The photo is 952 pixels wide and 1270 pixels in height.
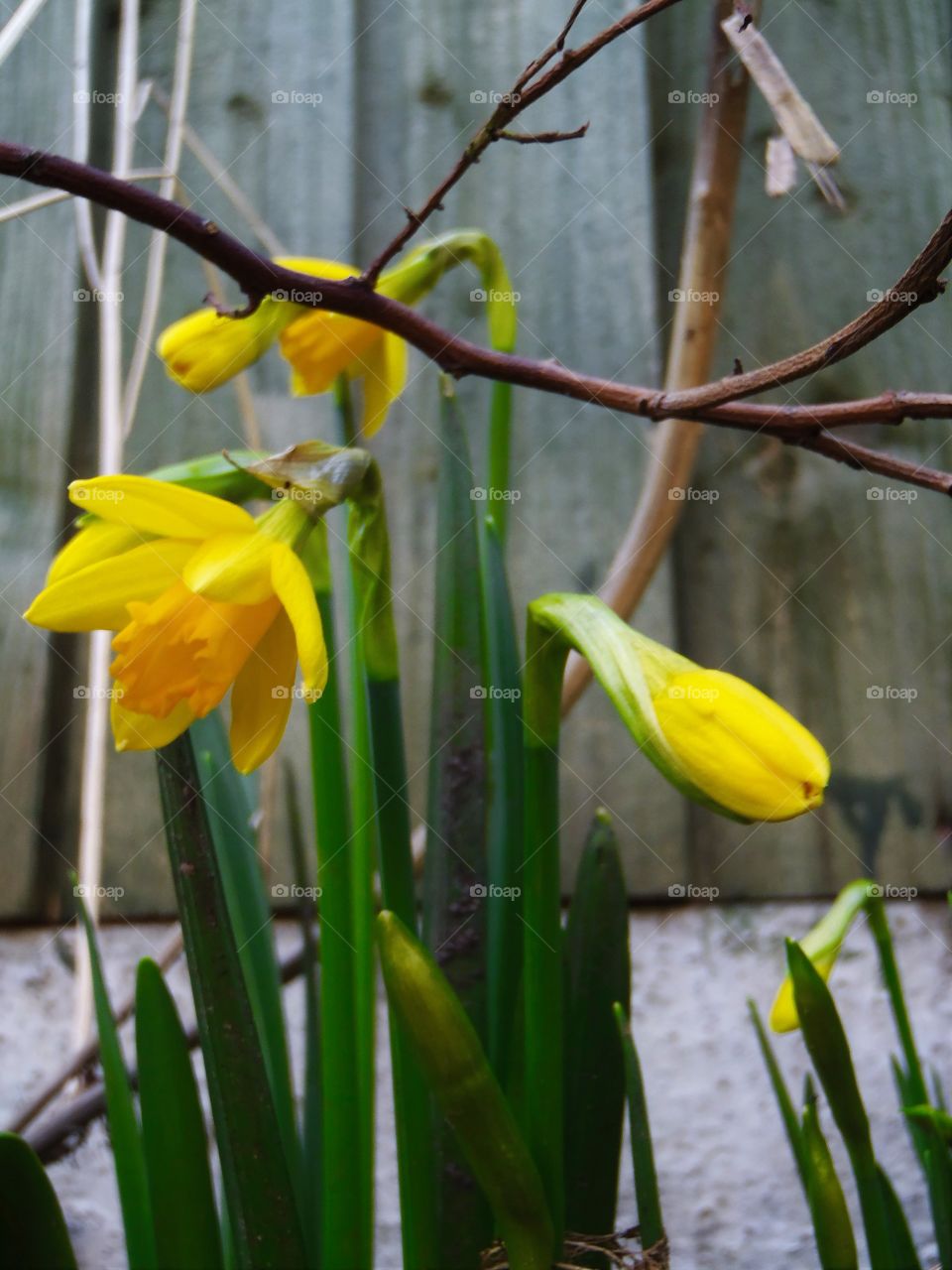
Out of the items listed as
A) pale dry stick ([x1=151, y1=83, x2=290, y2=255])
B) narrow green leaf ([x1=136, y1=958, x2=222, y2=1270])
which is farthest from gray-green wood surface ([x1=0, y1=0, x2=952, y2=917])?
narrow green leaf ([x1=136, y1=958, x2=222, y2=1270])

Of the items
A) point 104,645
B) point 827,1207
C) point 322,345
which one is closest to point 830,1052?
point 827,1207

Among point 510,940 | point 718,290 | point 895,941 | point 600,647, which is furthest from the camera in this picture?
point 895,941

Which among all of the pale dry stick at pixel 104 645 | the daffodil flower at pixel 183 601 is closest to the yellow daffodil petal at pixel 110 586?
the daffodil flower at pixel 183 601

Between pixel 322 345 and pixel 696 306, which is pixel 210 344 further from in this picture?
pixel 696 306

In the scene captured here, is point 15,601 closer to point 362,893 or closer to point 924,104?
point 362,893

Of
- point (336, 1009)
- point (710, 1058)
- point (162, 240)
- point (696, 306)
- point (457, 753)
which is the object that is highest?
point (162, 240)

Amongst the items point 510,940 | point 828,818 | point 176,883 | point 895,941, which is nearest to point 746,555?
point 828,818
